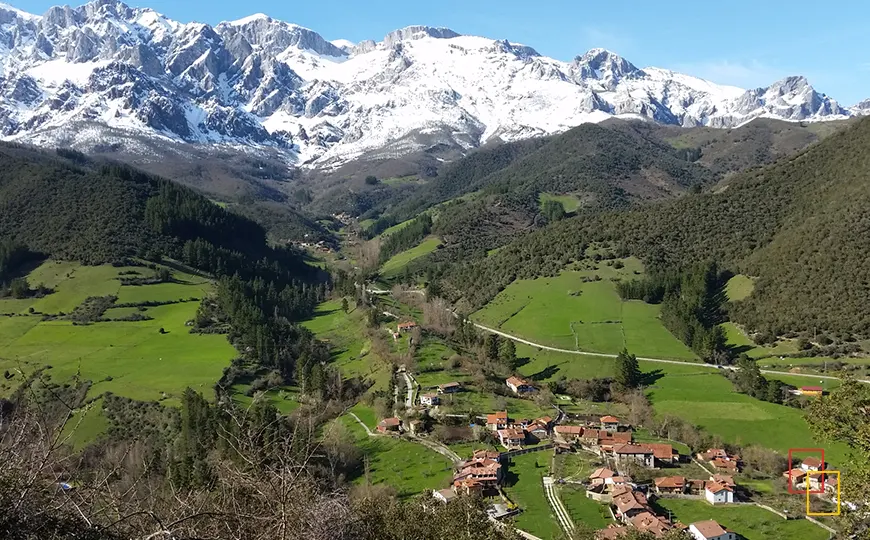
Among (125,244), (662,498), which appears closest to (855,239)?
(662,498)

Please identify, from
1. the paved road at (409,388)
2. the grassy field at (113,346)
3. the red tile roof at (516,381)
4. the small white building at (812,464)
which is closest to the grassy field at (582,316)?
the red tile roof at (516,381)

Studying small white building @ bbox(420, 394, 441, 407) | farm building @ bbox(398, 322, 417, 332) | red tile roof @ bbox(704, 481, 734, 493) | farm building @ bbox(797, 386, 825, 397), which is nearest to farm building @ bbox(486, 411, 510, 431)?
small white building @ bbox(420, 394, 441, 407)

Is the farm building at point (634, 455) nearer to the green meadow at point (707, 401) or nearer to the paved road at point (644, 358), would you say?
the green meadow at point (707, 401)

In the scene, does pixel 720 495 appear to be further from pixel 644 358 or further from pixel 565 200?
pixel 565 200

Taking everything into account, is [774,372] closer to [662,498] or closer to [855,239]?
[855,239]

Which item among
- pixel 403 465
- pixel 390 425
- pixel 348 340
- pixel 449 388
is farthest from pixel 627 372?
pixel 348 340

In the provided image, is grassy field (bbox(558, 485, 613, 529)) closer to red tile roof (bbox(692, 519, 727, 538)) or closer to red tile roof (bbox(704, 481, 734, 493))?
red tile roof (bbox(692, 519, 727, 538))
